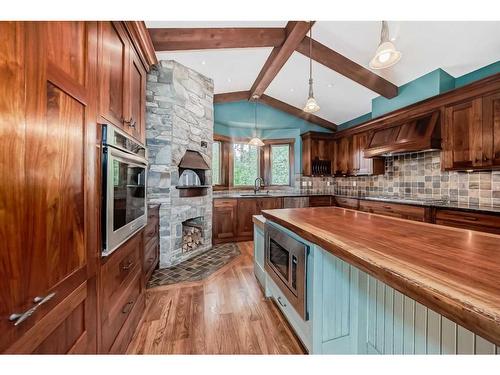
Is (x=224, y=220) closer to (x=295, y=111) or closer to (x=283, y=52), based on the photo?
(x=283, y=52)

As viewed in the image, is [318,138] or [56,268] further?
[318,138]

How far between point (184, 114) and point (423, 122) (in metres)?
3.48

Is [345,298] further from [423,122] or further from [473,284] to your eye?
[423,122]

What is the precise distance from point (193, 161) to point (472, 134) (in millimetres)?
3601

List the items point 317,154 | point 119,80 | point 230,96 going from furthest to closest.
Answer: point 317,154 → point 230,96 → point 119,80

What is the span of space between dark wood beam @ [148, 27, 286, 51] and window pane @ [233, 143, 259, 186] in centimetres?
231

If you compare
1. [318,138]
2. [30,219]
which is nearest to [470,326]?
[30,219]

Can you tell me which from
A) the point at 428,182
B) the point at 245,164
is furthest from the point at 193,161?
the point at 428,182

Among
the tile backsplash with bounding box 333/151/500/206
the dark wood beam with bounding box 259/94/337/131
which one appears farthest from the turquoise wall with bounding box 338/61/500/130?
the dark wood beam with bounding box 259/94/337/131

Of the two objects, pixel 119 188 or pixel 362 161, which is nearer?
pixel 119 188

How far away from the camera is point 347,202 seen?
14.0 ft

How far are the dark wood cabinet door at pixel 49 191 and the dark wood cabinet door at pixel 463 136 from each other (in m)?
3.75

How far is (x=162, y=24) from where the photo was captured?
7.73 ft

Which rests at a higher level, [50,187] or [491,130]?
→ [491,130]
